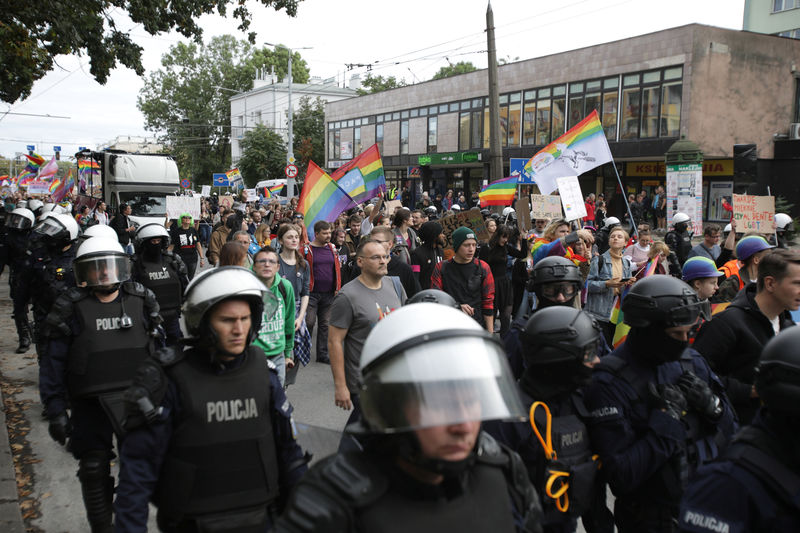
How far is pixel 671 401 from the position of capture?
2584 millimetres

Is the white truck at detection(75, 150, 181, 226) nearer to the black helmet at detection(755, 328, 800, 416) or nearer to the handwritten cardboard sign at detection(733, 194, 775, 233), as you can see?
the handwritten cardboard sign at detection(733, 194, 775, 233)

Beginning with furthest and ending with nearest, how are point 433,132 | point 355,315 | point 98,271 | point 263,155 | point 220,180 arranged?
point 263,155
point 433,132
point 220,180
point 355,315
point 98,271

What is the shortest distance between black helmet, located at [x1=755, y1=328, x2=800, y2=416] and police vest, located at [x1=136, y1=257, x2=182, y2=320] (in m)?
5.40

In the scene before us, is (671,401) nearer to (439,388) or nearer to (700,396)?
(700,396)

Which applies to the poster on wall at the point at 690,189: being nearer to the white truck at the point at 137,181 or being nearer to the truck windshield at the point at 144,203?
the white truck at the point at 137,181

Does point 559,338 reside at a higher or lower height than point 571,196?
lower

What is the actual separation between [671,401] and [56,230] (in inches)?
253

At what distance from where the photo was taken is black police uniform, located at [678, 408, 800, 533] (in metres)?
1.69

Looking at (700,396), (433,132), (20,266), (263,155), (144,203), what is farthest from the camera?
(263,155)

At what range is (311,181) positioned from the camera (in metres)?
9.68

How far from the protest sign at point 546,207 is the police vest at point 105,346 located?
8.14 meters

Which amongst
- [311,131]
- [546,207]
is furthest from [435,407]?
[311,131]

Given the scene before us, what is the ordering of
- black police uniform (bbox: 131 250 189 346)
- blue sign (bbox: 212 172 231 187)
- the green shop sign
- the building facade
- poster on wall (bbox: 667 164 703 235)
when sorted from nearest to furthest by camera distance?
1. black police uniform (bbox: 131 250 189 346)
2. poster on wall (bbox: 667 164 703 235)
3. the building facade
4. blue sign (bbox: 212 172 231 187)
5. the green shop sign

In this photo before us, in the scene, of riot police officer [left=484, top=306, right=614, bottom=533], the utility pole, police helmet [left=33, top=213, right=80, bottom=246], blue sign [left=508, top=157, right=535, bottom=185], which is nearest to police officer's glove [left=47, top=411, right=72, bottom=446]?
riot police officer [left=484, top=306, right=614, bottom=533]
